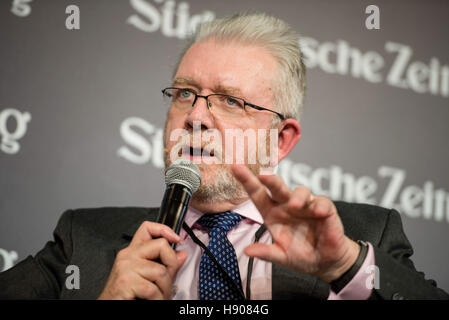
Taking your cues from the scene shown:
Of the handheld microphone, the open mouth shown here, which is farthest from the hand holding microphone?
the open mouth

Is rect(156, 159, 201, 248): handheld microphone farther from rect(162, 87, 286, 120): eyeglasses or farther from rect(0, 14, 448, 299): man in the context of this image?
rect(162, 87, 286, 120): eyeglasses

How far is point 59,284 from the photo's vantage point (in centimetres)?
167

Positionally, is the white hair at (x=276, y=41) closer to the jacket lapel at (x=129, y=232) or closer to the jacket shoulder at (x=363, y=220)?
the jacket shoulder at (x=363, y=220)

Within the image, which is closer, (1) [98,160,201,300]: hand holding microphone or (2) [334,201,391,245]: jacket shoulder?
(1) [98,160,201,300]: hand holding microphone

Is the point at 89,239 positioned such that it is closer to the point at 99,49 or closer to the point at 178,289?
the point at 178,289

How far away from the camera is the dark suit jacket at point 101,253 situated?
1420 mm

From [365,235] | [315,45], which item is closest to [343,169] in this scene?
[315,45]

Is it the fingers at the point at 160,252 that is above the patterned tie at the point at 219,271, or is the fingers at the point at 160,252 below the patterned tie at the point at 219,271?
above

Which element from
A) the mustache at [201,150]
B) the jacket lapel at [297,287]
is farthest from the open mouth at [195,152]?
the jacket lapel at [297,287]

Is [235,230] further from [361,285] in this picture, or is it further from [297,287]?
[361,285]

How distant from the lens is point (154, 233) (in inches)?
41.9

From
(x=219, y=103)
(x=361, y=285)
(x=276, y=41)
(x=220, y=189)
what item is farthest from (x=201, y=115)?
(x=361, y=285)

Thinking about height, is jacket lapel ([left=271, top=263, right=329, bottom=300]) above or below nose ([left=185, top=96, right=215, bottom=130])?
below

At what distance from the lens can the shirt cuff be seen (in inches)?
45.6
